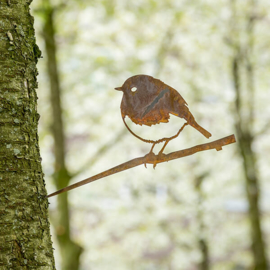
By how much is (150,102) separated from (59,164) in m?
2.32

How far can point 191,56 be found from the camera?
5.07 meters

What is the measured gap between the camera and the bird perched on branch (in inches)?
40.4

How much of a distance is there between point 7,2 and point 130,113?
1.56 ft

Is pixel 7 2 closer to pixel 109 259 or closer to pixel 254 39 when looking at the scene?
pixel 254 39

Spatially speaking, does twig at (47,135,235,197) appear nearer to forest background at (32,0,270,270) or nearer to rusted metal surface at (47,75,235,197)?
rusted metal surface at (47,75,235,197)

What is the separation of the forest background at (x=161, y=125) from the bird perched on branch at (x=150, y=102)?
2.21 m

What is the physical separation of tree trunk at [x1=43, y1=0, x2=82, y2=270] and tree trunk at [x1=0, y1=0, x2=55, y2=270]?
7.31 ft

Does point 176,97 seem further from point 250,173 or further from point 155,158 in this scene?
point 250,173

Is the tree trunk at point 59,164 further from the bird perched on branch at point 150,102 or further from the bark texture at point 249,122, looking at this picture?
the bark texture at point 249,122

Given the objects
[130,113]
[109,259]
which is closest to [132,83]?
[130,113]

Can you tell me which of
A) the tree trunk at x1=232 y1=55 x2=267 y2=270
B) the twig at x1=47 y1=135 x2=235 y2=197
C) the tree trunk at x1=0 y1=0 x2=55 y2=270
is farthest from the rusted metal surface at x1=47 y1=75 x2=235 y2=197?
the tree trunk at x1=232 y1=55 x2=267 y2=270

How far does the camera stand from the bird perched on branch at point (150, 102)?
1.03 m

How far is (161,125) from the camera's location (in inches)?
195

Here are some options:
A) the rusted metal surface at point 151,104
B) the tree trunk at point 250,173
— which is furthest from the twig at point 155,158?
the tree trunk at point 250,173
